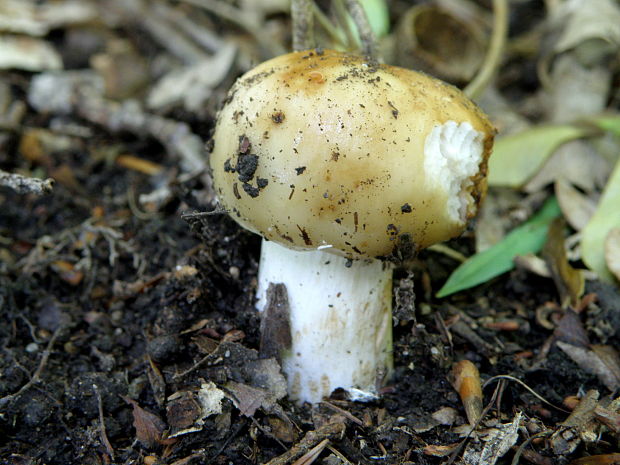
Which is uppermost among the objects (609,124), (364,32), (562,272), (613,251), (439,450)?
(364,32)

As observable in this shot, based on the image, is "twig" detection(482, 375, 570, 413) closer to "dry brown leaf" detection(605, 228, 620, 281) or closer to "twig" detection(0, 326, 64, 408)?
"dry brown leaf" detection(605, 228, 620, 281)

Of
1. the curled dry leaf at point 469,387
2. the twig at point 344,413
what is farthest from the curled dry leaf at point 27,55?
the curled dry leaf at point 469,387

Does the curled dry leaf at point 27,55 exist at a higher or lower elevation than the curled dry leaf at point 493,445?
higher

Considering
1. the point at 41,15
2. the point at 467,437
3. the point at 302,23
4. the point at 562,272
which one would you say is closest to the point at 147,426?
the point at 467,437

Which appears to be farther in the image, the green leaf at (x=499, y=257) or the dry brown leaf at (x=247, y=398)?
the green leaf at (x=499, y=257)

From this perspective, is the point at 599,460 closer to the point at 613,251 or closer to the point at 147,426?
the point at 613,251

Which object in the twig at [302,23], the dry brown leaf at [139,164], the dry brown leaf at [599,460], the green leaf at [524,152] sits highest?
the twig at [302,23]

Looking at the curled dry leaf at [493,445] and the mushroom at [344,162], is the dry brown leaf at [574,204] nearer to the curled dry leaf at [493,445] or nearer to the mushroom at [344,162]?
the mushroom at [344,162]
